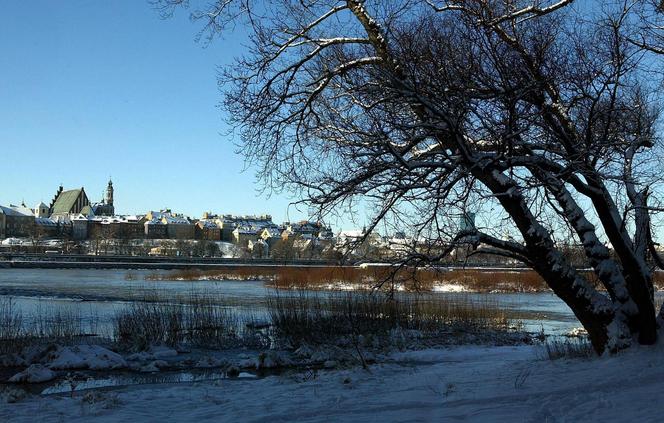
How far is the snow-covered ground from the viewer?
6.68 metres

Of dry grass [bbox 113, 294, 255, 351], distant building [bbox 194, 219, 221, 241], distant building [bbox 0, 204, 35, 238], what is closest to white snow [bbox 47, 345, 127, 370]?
dry grass [bbox 113, 294, 255, 351]

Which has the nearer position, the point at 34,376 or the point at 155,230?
the point at 34,376

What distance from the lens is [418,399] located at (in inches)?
303

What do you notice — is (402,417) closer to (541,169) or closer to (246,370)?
(541,169)

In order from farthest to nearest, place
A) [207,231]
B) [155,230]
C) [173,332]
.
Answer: [207,231], [155,230], [173,332]

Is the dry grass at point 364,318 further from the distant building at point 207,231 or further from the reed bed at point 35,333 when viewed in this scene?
the distant building at point 207,231

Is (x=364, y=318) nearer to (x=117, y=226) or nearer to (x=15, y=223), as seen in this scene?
(x=117, y=226)

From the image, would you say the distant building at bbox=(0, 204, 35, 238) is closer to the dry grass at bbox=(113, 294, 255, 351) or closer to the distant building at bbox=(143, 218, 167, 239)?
the distant building at bbox=(143, 218, 167, 239)

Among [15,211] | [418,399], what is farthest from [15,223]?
[418,399]

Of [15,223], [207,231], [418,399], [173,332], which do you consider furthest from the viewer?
[207,231]

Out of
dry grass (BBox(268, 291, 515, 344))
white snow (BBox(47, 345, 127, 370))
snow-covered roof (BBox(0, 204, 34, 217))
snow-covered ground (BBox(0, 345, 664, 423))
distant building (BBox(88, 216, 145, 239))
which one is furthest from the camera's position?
snow-covered roof (BBox(0, 204, 34, 217))

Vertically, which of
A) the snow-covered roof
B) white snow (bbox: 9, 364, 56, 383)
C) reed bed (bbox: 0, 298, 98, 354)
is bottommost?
white snow (bbox: 9, 364, 56, 383)

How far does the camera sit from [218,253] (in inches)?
5335

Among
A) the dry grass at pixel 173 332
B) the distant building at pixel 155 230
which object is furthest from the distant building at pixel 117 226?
the dry grass at pixel 173 332
